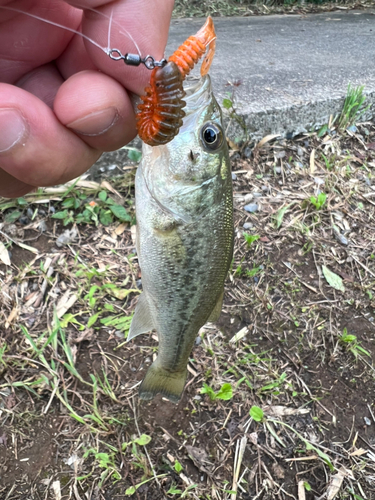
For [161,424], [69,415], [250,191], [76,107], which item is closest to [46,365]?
[69,415]

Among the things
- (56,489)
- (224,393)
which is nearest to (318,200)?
(224,393)

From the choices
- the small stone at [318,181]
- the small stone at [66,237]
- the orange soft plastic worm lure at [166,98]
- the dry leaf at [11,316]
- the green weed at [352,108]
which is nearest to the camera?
the orange soft plastic worm lure at [166,98]

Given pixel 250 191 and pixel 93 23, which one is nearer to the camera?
pixel 93 23

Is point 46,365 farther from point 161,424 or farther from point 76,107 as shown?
point 76,107

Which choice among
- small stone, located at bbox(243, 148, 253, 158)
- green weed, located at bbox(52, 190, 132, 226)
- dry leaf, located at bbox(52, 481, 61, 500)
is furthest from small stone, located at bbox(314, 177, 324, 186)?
dry leaf, located at bbox(52, 481, 61, 500)

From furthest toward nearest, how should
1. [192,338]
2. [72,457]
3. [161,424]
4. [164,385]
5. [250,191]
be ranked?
1. [250,191]
2. [161,424]
3. [72,457]
4. [164,385]
5. [192,338]

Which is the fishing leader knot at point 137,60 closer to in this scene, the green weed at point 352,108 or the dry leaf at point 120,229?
the dry leaf at point 120,229

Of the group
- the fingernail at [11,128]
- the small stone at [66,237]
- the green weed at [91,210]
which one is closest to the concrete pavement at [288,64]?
the green weed at [91,210]

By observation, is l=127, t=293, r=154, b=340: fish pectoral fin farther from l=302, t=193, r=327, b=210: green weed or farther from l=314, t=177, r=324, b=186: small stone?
l=314, t=177, r=324, b=186: small stone
